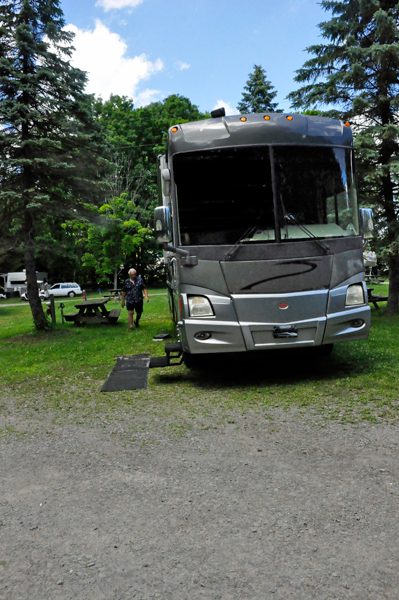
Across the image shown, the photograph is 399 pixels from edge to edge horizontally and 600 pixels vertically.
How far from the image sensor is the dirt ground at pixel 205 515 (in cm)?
279

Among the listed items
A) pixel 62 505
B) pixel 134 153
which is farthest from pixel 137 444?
pixel 134 153

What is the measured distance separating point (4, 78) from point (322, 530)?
43.8ft

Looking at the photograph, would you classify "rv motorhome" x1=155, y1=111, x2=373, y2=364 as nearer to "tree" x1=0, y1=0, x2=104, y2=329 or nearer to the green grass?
the green grass

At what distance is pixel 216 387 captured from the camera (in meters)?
7.48

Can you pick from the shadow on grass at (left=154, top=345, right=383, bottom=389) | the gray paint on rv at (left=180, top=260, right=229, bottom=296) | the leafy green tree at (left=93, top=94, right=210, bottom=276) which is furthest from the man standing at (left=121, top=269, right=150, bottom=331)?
the leafy green tree at (left=93, top=94, right=210, bottom=276)

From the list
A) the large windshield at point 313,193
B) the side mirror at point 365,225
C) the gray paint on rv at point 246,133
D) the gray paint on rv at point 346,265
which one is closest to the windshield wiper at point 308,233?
the large windshield at point 313,193

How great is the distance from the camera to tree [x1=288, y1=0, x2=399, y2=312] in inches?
568

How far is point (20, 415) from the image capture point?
6621 mm

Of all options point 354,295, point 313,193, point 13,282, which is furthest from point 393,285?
point 13,282

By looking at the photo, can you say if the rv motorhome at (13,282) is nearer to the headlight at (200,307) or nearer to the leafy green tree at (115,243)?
the leafy green tree at (115,243)

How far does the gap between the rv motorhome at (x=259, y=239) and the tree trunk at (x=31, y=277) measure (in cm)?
813

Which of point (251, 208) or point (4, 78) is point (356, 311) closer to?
point (251, 208)

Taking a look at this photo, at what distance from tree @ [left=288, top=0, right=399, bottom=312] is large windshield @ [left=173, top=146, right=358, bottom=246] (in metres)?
7.88

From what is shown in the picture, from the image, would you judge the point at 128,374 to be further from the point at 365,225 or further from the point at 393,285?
the point at 393,285
